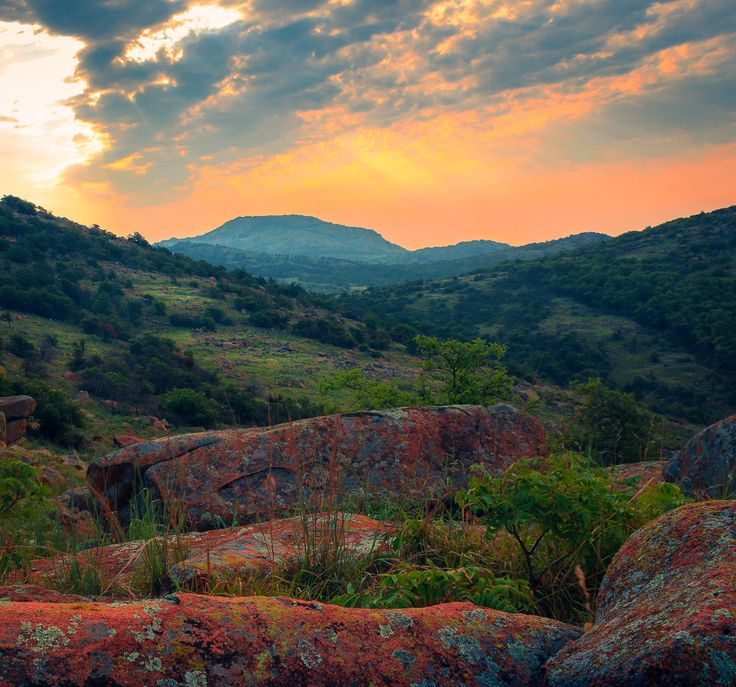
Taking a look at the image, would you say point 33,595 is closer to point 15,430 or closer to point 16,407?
point 15,430

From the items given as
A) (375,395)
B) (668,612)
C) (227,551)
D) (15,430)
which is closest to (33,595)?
(227,551)

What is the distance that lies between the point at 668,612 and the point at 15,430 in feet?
61.2

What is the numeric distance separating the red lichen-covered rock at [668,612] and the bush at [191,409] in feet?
81.5

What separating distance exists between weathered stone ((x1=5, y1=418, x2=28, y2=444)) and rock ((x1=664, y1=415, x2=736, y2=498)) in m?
16.4

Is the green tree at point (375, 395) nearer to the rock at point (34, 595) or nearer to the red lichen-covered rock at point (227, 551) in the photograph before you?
the red lichen-covered rock at point (227, 551)

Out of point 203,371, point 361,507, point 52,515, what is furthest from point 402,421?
point 203,371

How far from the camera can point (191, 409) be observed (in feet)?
87.0

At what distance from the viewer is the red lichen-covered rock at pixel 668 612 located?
1547 millimetres

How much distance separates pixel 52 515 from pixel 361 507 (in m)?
3.50

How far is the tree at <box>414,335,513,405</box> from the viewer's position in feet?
54.1

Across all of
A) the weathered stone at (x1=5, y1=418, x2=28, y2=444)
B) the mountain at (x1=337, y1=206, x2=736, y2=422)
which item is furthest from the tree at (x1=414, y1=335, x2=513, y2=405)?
the mountain at (x1=337, y1=206, x2=736, y2=422)

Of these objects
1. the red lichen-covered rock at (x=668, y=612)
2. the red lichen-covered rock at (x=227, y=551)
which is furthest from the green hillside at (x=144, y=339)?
the red lichen-covered rock at (x=668, y=612)

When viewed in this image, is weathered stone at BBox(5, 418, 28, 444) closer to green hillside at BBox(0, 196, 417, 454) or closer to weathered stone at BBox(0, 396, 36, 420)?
weathered stone at BBox(0, 396, 36, 420)

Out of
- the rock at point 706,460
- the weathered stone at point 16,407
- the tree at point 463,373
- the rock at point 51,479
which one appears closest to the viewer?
the rock at point 706,460
